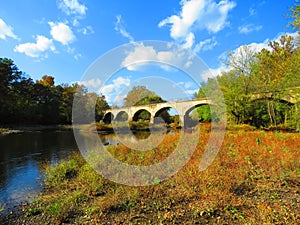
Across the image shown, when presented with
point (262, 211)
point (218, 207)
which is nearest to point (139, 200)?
point (218, 207)

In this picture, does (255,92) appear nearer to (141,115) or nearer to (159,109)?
(159,109)

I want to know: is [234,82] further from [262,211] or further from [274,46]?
[262,211]

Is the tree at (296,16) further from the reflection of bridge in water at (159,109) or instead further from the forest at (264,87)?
the reflection of bridge in water at (159,109)

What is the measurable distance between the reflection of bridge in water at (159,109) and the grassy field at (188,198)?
72.5ft

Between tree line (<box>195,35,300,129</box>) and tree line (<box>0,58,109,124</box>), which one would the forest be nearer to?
tree line (<box>195,35,300,129</box>)

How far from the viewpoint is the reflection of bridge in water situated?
34.8m

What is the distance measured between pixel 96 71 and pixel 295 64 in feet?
46.7

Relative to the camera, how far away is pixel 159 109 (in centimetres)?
4234

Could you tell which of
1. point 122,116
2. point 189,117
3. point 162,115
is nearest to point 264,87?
point 189,117

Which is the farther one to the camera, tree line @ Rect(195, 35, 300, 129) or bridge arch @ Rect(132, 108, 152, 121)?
bridge arch @ Rect(132, 108, 152, 121)

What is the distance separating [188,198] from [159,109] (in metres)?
38.3

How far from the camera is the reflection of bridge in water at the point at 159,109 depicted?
114 ft

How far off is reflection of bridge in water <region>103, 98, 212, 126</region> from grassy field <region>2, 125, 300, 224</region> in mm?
22109

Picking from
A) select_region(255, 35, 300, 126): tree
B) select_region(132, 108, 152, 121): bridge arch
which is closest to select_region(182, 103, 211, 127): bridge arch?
select_region(132, 108, 152, 121): bridge arch
